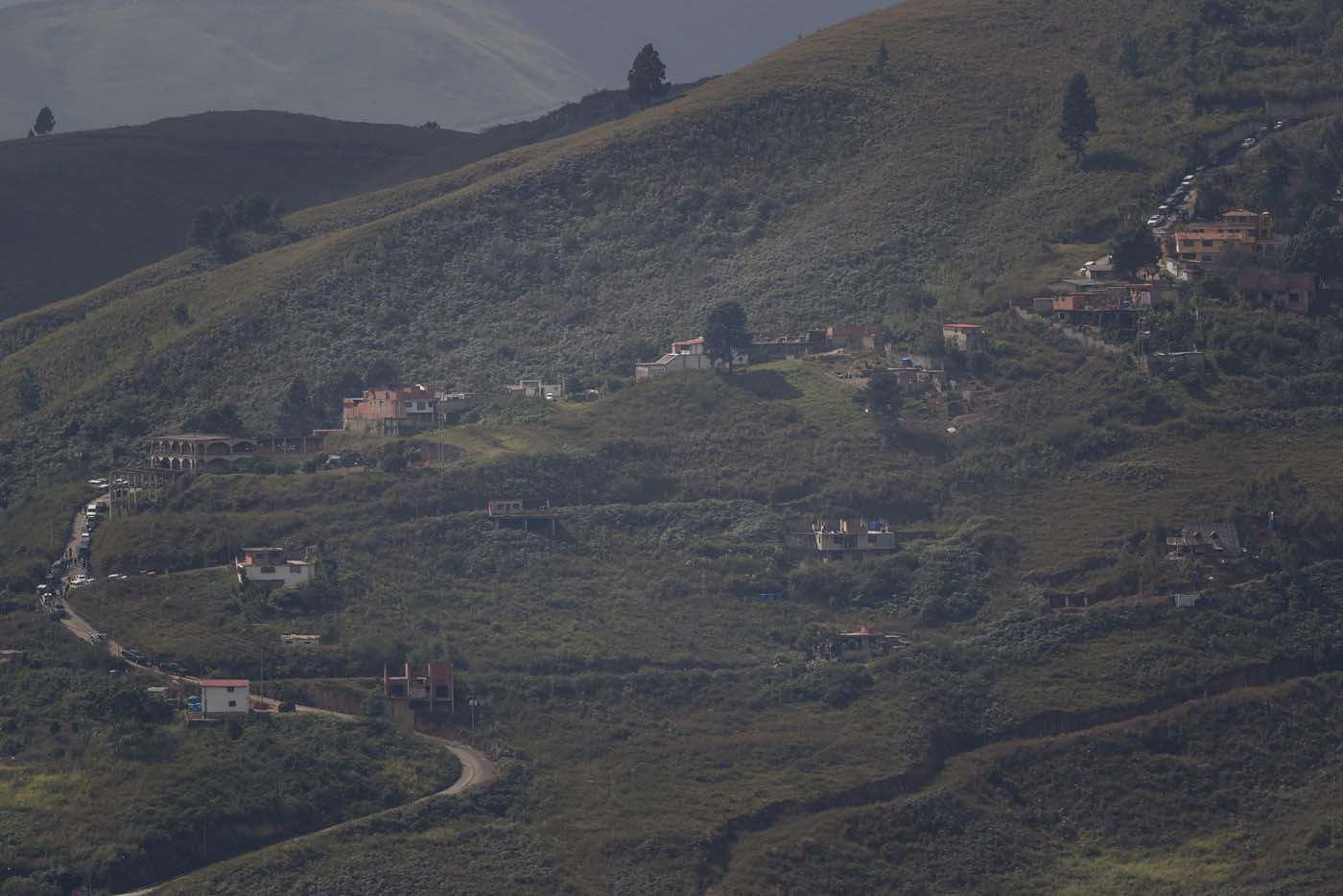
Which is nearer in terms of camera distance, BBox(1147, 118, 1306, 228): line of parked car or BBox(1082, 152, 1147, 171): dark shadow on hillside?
BBox(1147, 118, 1306, 228): line of parked car

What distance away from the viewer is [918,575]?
111562 mm

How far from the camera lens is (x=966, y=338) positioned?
128875 mm

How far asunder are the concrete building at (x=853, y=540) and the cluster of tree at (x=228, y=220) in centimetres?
5469

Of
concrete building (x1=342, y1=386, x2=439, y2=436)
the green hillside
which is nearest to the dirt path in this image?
the green hillside

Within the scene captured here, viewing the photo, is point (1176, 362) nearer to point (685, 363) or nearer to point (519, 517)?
point (685, 363)

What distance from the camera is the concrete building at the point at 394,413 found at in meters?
126

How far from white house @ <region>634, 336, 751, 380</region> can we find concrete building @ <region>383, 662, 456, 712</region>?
111 ft

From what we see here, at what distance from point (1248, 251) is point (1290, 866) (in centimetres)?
4698

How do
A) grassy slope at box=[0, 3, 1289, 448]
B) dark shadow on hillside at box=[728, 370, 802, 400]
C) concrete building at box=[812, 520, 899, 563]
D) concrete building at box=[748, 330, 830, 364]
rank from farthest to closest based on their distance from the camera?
grassy slope at box=[0, 3, 1289, 448], concrete building at box=[748, 330, 830, 364], dark shadow on hillside at box=[728, 370, 802, 400], concrete building at box=[812, 520, 899, 563]

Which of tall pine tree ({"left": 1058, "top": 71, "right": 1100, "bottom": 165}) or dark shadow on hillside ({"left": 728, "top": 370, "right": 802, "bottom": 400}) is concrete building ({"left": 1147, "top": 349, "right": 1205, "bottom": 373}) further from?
tall pine tree ({"left": 1058, "top": 71, "right": 1100, "bottom": 165})

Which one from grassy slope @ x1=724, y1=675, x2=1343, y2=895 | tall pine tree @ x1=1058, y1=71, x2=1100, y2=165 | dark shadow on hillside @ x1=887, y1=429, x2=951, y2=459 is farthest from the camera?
tall pine tree @ x1=1058, y1=71, x2=1100, y2=165

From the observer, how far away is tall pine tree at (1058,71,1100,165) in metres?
145

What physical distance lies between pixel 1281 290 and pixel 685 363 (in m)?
28.0

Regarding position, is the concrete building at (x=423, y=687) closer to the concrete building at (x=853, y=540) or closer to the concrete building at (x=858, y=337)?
the concrete building at (x=853, y=540)
